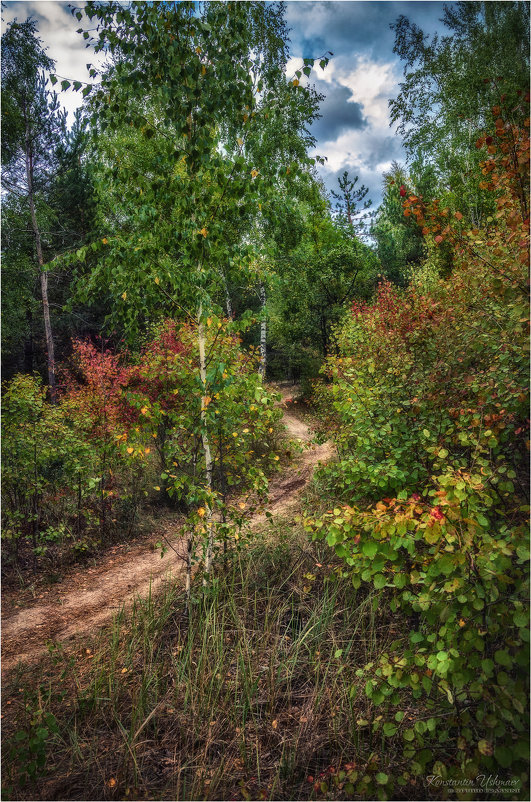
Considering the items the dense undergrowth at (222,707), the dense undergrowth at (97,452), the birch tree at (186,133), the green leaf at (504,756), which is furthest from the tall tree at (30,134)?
the green leaf at (504,756)

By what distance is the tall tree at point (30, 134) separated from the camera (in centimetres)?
824

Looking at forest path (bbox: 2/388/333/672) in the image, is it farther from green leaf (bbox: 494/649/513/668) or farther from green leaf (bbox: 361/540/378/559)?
green leaf (bbox: 494/649/513/668)

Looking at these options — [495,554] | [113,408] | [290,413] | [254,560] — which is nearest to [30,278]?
[113,408]

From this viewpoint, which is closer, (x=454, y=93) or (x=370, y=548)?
(x=370, y=548)

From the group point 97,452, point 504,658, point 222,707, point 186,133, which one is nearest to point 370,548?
point 504,658

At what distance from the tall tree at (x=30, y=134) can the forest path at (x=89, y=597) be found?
26.9ft

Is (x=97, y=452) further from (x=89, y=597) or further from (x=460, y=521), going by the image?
(x=460, y=521)

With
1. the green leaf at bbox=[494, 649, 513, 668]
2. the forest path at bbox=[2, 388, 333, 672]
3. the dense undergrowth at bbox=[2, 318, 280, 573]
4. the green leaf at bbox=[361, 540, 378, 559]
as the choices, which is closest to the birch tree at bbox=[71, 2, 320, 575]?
the dense undergrowth at bbox=[2, 318, 280, 573]

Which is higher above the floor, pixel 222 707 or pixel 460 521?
pixel 460 521

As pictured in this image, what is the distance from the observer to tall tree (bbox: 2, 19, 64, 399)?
8242mm

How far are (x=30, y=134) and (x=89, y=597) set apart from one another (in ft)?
39.7

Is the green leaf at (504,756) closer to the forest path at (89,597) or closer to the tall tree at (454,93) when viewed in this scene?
the forest path at (89,597)

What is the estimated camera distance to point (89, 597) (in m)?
4.71

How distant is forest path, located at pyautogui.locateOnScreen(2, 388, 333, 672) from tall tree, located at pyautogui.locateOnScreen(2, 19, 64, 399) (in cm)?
820
